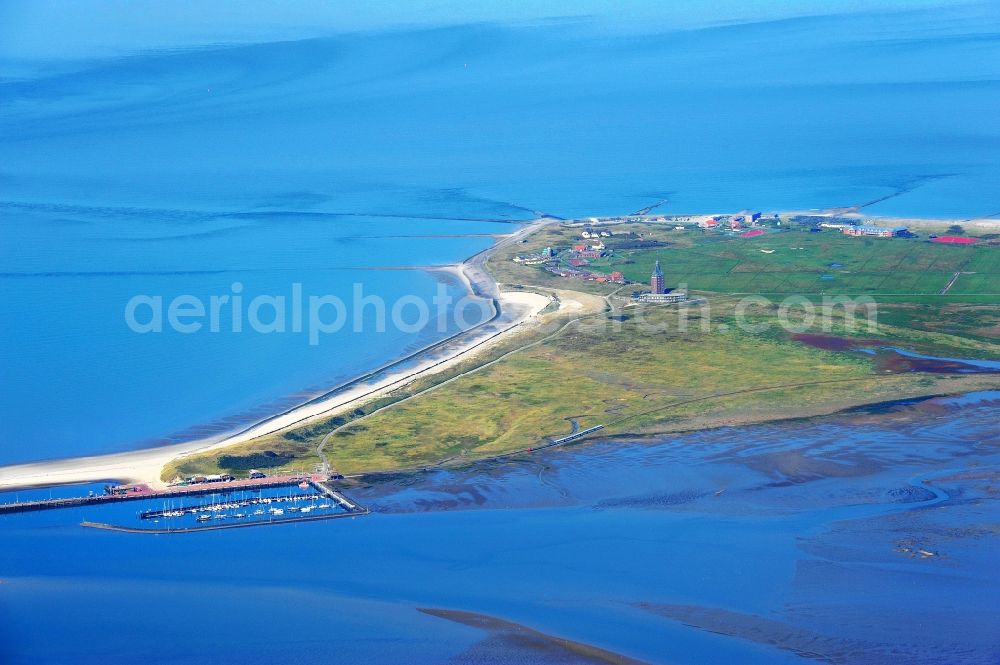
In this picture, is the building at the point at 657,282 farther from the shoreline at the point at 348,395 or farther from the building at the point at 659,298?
the shoreline at the point at 348,395

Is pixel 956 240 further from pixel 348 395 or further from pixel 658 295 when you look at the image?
pixel 348 395

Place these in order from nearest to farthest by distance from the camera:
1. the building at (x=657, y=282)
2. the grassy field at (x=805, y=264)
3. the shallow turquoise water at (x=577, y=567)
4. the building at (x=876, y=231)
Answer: the shallow turquoise water at (x=577, y=567) < the building at (x=657, y=282) < the grassy field at (x=805, y=264) < the building at (x=876, y=231)

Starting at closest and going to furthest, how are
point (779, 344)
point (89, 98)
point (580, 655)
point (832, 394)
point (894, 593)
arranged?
1. point (580, 655)
2. point (894, 593)
3. point (832, 394)
4. point (779, 344)
5. point (89, 98)

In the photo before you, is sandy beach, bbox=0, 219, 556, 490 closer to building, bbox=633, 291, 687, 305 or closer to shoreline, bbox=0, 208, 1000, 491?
shoreline, bbox=0, 208, 1000, 491

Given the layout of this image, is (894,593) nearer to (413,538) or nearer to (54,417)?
(413,538)

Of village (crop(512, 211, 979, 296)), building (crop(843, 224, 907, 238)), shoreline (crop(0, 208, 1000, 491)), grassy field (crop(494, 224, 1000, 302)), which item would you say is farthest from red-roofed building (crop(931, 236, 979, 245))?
shoreline (crop(0, 208, 1000, 491))

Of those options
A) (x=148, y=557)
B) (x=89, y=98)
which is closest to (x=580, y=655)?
(x=148, y=557)

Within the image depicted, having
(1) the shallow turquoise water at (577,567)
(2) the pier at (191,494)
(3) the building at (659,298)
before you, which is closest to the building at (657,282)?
(3) the building at (659,298)
